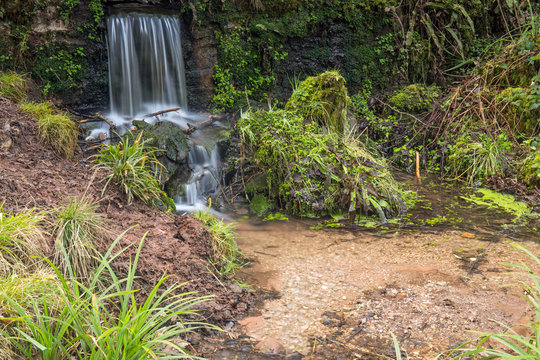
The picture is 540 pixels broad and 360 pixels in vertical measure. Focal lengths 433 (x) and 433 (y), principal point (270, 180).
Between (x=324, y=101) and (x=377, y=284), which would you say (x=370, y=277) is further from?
(x=324, y=101)

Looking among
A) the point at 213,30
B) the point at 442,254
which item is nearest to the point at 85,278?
the point at 442,254

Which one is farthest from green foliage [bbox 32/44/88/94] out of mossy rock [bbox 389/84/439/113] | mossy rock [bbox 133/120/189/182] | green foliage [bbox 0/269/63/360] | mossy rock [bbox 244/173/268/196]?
mossy rock [bbox 389/84/439/113]

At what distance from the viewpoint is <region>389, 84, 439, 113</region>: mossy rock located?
8578mm

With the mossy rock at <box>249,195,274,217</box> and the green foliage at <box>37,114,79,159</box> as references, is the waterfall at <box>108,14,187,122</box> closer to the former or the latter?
the green foliage at <box>37,114,79,159</box>

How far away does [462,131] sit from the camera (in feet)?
25.1

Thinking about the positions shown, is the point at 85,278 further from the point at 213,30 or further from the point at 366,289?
the point at 213,30

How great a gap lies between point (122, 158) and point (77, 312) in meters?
2.57

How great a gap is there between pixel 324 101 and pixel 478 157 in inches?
105

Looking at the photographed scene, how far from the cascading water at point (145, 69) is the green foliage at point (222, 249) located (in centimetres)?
306

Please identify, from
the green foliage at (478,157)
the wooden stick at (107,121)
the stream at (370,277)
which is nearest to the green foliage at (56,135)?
the wooden stick at (107,121)

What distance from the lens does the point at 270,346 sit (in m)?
3.18

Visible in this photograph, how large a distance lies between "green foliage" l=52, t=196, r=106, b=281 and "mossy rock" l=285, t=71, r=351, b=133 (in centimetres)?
415

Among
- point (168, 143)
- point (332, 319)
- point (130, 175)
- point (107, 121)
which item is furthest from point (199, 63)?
point (332, 319)

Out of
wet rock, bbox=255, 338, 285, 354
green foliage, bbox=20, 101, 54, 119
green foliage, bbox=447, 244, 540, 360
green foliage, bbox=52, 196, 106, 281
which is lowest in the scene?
wet rock, bbox=255, 338, 285, 354
